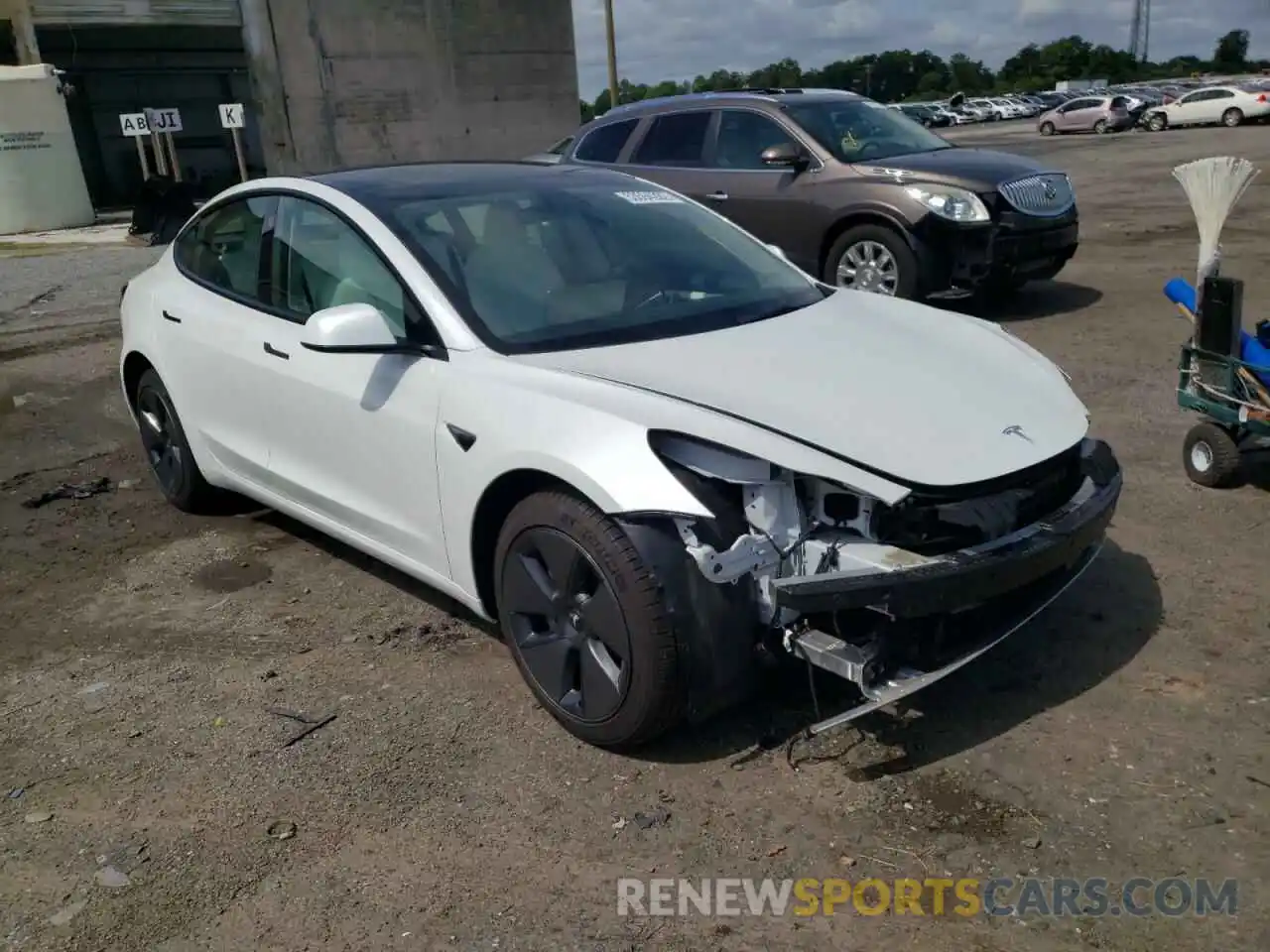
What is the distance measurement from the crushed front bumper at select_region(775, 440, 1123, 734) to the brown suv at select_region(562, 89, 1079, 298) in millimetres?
5349

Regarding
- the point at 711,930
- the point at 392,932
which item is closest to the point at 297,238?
the point at 392,932

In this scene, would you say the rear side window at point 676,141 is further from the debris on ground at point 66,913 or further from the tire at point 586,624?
the debris on ground at point 66,913

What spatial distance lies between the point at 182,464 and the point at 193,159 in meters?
34.0

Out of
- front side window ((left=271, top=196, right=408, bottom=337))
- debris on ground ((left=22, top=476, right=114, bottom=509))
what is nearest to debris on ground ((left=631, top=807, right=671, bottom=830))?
front side window ((left=271, top=196, right=408, bottom=337))

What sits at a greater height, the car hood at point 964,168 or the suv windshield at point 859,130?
the suv windshield at point 859,130

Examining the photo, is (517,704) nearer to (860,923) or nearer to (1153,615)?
(860,923)

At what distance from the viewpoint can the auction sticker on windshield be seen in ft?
14.7

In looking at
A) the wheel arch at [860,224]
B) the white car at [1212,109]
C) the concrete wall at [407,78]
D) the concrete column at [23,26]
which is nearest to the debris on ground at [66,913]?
the wheel arch at [860,224]

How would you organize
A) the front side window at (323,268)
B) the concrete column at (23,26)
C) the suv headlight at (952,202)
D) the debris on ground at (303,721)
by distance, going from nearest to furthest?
the debris on ground at (303,721)
the front side window at (323,268)
the suv headlight at (952,202)
the concrete column at (23,26)

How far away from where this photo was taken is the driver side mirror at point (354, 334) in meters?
3.55

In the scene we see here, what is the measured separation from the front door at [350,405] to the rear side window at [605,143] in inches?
234

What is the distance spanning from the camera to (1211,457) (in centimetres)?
504

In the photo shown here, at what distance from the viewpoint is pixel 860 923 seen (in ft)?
8.61

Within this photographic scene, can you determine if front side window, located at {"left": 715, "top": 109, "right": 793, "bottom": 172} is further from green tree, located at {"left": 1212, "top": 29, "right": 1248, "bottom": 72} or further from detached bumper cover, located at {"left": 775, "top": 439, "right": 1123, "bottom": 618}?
green tree, located at {"left": 1212, "top": 29, "right": 1248, "bottom": 72}
